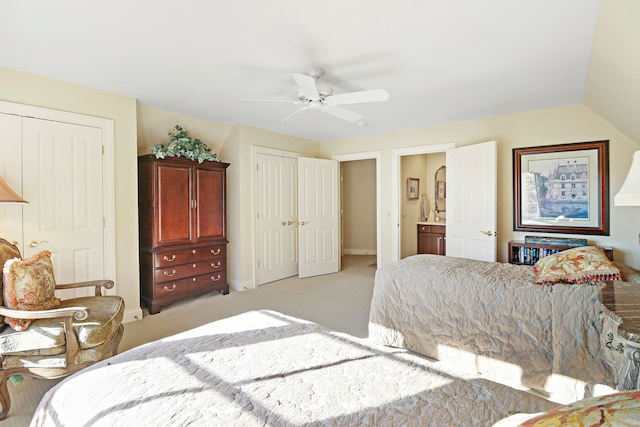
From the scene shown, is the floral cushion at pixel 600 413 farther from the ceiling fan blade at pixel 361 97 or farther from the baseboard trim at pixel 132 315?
the baseboard trim at pixel 132 315

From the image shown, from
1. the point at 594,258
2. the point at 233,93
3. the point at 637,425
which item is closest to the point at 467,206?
the point at 594,258

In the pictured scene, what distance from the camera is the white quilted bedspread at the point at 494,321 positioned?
1967mm

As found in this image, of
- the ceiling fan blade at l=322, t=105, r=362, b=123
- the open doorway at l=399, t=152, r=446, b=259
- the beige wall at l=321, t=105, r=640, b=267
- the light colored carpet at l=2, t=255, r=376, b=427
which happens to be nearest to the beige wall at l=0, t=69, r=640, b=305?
the beige wall at l=321, t=105, r=640, b=267

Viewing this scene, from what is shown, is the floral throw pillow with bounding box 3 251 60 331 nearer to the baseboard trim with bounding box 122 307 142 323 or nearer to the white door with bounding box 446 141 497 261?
the baseboard trim with bounding box 122 307 142 323

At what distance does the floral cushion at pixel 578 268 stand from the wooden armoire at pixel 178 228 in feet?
12.0

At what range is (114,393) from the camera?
1.06 meters

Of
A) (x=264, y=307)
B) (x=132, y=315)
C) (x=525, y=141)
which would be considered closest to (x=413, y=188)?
(x=525, y=141)

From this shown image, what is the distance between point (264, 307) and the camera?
399 centimetres

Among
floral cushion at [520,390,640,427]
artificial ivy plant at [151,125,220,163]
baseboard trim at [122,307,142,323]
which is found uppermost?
artificial ivy plant at [151,125,220,163]

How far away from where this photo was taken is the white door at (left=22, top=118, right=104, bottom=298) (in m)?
2.90

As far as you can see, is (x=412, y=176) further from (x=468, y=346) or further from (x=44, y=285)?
(x=44, y=285)

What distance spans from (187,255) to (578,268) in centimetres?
390

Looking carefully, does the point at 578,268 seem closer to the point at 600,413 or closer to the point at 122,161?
the point at 600,413

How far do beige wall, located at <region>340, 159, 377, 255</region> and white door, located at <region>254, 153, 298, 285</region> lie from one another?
269 centimetres
